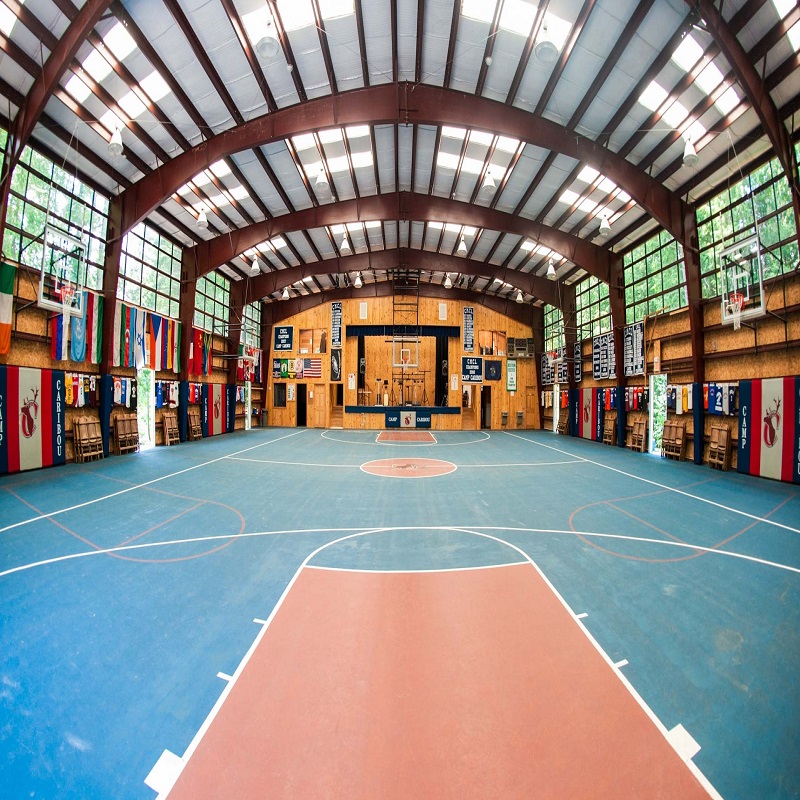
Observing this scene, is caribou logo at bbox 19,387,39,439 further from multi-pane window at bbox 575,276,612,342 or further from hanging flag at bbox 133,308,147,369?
multi-pane window at bbox 575,276,612,342

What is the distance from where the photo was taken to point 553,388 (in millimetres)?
23297

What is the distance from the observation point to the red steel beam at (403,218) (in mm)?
15234

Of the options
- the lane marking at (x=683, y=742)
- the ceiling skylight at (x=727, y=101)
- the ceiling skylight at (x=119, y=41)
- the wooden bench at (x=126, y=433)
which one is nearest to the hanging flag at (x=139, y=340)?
the wooden bench at (x=126, y=433)

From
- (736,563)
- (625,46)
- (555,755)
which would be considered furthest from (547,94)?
(555,755)

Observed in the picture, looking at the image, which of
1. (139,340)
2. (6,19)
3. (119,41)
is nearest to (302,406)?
(139,340)

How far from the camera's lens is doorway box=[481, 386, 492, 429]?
1005 inches

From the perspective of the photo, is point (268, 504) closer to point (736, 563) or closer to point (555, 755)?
point (555, 755)

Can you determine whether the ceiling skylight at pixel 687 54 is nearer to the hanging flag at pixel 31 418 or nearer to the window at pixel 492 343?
the window at pixel 492 343

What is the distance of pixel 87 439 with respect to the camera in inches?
466

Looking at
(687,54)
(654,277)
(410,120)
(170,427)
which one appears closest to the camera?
(687,54)

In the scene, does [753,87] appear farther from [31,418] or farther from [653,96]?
[31,418]

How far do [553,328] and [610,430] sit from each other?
28.2 feet

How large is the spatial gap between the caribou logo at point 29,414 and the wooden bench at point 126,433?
2992mm

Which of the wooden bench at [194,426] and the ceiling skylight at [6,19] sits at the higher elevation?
the ceiling skylight at [6,19]
